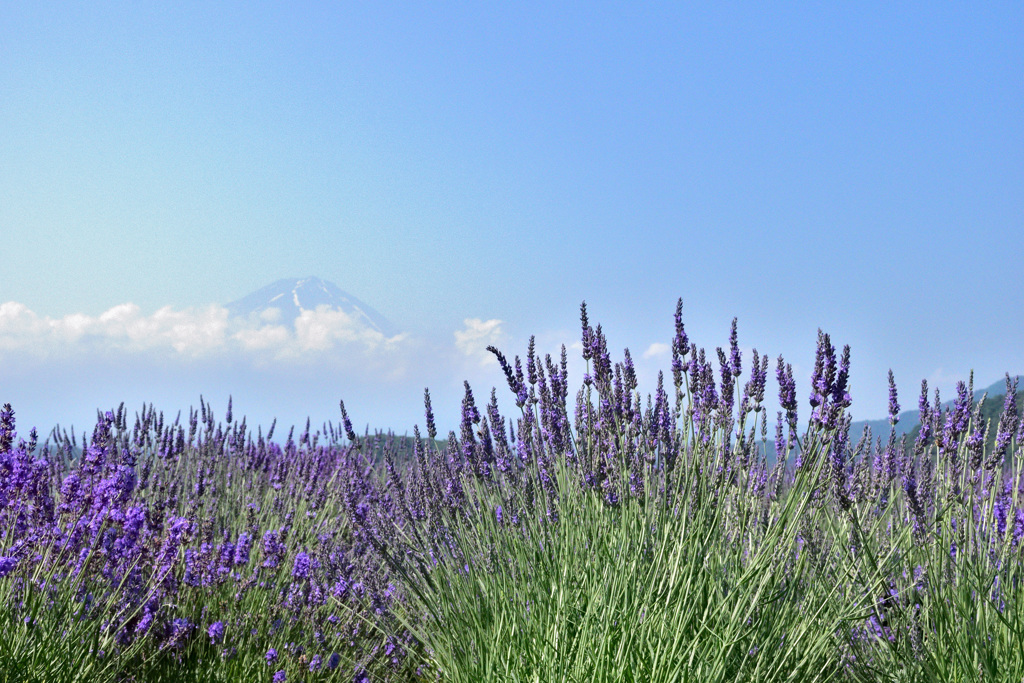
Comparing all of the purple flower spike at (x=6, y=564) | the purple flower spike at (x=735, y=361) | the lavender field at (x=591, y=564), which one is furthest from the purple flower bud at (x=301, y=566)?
the purple flower spike at (x=735, y=361)

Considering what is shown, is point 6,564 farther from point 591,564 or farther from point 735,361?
point 735,361

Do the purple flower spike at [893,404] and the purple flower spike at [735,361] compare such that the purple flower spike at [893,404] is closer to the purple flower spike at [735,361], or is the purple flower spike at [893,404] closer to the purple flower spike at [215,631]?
the purple flower spike at [735,361]

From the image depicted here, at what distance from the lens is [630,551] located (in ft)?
7.59

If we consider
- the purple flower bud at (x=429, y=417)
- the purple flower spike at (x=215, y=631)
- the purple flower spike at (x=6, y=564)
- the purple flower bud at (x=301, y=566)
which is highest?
the purple flower bud at (x=429, y=417)

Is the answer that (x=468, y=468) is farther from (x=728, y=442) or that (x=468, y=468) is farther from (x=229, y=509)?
(x=229, y=509)

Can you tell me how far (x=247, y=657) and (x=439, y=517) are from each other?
1031 mm

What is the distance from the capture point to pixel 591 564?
215 centimetres

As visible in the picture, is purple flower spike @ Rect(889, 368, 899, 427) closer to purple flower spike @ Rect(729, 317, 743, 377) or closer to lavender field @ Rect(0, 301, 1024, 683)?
lavender field @ Rect(0, 301, 1024, 683)

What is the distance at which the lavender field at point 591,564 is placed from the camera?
6.62 feet

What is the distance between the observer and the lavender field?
79.4 inches

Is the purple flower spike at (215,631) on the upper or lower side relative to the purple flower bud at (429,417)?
lower

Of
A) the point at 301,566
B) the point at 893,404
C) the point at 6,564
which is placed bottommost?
the point at 301,566

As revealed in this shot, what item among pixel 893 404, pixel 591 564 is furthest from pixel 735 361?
pixel 893 404

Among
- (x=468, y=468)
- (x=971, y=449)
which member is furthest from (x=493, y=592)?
(x=971, y=449)
